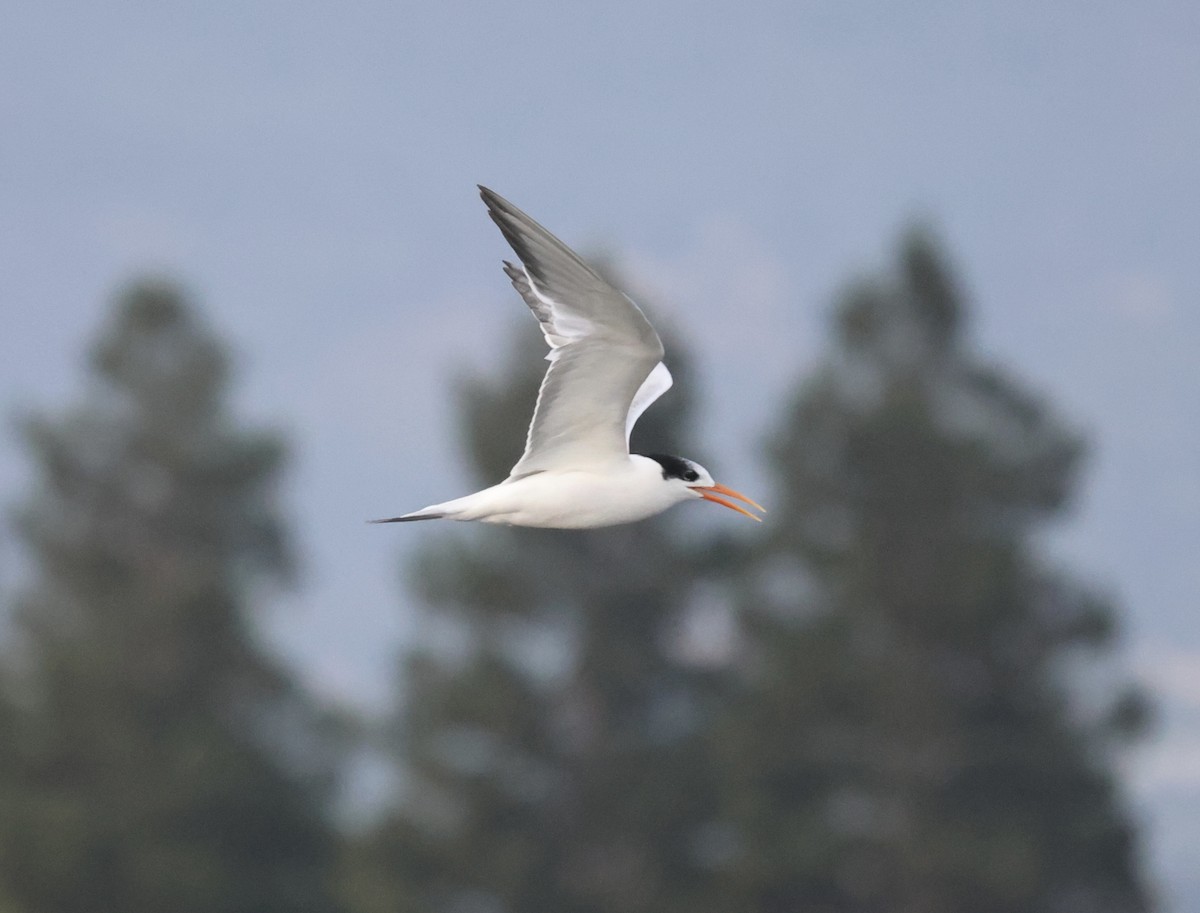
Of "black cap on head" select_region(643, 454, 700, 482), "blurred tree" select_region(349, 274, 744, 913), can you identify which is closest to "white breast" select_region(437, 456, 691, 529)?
"black cap on head" select_region(643, 454, 700, 482)

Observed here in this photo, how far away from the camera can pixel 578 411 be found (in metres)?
8.66

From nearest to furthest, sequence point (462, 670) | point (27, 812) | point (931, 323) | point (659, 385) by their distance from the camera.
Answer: point (659, 385) < point (27, 812) < point (462, 670) < point (931, 323)

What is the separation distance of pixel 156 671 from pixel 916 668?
1133 centimetres

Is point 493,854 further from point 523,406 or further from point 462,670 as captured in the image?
point 523,406

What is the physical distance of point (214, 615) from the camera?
29406 mm

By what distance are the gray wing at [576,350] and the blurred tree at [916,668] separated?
20752 millimetres

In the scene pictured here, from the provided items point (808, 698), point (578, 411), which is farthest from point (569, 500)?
point (808, 698)

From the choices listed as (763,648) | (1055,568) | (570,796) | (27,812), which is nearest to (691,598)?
(763,648)

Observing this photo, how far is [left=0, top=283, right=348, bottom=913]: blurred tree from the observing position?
28391 mm

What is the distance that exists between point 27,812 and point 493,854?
264 inches

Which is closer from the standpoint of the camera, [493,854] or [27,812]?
[27,812]

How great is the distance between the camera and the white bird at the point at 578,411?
8.06 metres

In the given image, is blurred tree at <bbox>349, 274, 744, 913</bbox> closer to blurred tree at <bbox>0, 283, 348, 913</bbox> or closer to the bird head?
blurred tree at <bbox>0, 283, 348, 913</bbox>

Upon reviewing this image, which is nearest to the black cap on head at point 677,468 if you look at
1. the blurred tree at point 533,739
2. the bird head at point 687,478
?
the bird head at point 687,478
